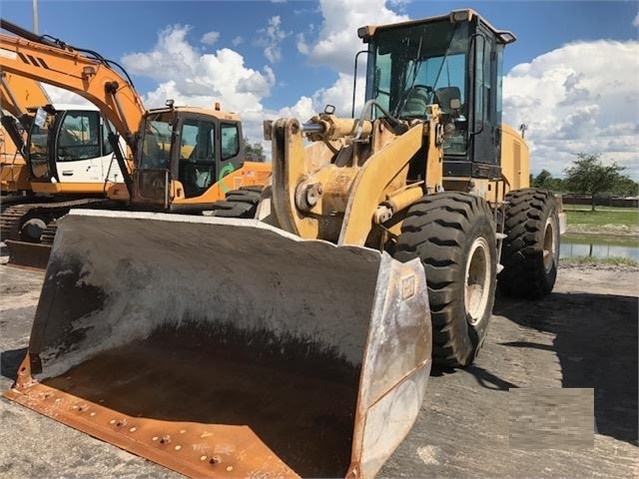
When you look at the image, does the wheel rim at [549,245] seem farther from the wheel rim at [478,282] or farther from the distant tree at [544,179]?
the distant tree at [544,179]

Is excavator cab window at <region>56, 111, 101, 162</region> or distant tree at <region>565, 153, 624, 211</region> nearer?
excavator cab window at <region>56, 111, 101, 162</region>

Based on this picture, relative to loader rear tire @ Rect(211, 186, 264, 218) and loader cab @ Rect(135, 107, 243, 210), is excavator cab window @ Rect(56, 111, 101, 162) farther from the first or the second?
loader rear tire @ Rect(211, 186, 264, 218)

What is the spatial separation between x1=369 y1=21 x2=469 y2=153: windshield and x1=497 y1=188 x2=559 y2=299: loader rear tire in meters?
1.37

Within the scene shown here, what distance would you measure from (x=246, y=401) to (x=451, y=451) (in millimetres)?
1160

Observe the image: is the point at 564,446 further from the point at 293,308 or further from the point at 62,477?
Result: the point at 62,477

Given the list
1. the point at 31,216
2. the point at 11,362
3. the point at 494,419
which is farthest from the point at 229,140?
the point at 494,419

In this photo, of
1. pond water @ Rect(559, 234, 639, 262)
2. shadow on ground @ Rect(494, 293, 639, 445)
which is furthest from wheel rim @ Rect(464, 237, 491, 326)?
pond water @ Rect(559, 234, 639, 262)

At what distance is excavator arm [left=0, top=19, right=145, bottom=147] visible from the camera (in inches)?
340

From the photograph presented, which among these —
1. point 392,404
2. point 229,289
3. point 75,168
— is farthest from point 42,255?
point 392,404

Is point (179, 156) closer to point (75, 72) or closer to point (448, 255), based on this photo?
point (75, 72)

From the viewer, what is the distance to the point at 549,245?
7203 millimetres

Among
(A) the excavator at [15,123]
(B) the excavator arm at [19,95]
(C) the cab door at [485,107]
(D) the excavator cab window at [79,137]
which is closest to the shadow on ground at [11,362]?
(C) the cab door at [485,107]

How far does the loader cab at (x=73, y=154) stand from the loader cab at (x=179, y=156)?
1.31 meters

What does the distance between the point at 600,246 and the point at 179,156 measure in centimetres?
1488
